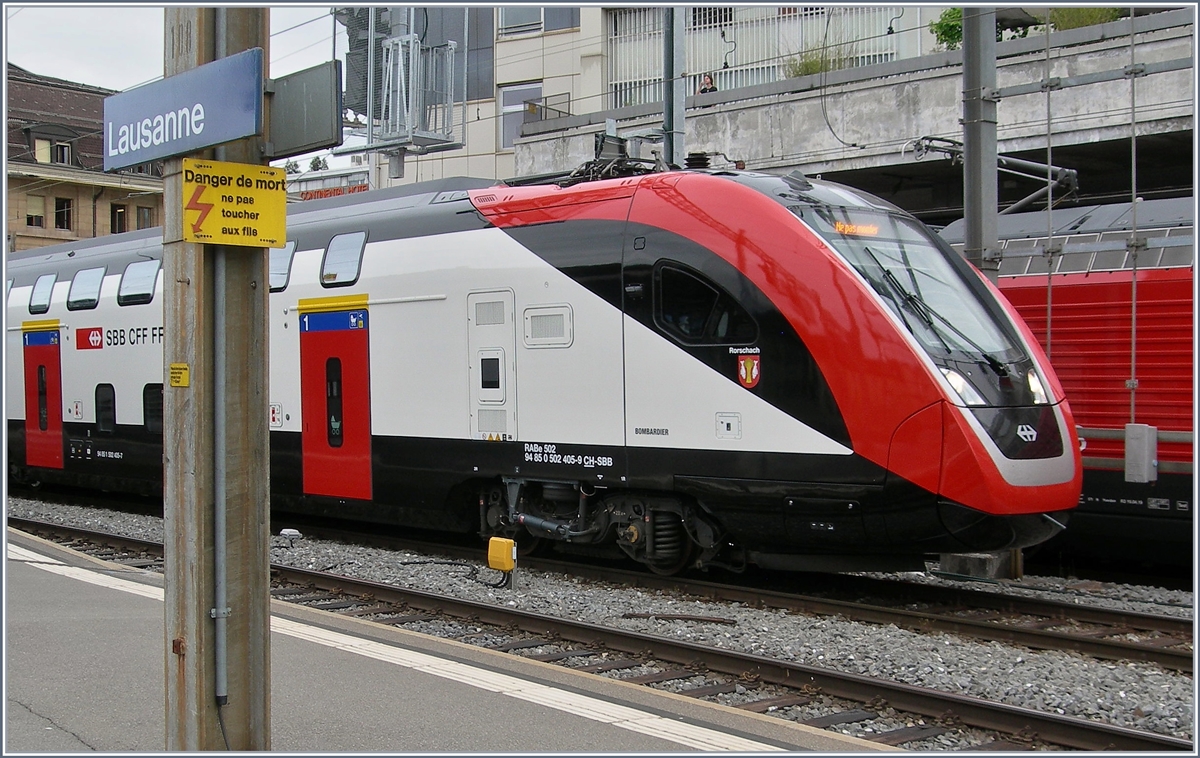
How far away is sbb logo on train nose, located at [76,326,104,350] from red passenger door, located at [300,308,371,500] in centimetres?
466

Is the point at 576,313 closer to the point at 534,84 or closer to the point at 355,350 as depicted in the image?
the point at 355,350

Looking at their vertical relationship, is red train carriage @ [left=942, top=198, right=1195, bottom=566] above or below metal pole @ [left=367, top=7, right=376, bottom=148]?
below

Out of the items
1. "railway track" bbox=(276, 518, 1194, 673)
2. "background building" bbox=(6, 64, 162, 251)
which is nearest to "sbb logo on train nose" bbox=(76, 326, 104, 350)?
"railway track" bbox=(276, 518, 1194, 673)

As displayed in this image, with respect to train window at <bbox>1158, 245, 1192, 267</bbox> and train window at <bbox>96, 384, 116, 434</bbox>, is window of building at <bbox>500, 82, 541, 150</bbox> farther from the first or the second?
train window at <bbox>1158, 245, 1192, 267</bbox>

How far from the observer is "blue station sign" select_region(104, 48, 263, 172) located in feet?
13.9

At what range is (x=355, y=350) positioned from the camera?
40.8ft

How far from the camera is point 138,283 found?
15289 mm

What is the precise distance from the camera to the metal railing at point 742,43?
2667 centimetres

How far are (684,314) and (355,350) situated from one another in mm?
4313

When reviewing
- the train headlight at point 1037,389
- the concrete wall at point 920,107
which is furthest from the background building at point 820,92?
the train headlight at point 1037,389

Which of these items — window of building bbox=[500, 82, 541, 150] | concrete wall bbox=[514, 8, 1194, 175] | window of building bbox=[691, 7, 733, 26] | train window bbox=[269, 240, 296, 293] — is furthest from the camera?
window of building bbox=[500, 82, 541, 150]

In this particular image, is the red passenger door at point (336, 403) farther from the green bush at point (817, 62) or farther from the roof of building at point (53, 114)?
the roof of building at point (53, 114)

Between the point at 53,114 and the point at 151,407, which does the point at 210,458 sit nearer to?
the point at 151,407

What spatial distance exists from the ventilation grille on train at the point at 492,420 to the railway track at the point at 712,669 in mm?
1867
